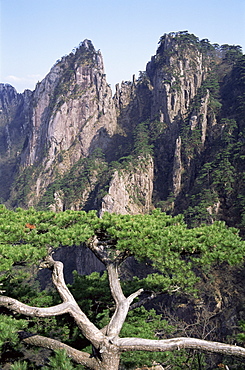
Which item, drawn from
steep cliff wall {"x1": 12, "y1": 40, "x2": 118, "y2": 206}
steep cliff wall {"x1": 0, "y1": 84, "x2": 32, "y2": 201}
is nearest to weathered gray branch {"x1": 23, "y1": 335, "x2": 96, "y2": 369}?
steep cliff wall {"x1": 12, "y1": 40, "x2": 118, "y2": 206}

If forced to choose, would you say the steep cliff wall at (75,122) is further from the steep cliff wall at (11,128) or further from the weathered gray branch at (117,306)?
the weathered gray branch at (117,306)

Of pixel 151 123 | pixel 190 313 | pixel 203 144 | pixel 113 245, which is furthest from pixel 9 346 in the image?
pixel 151 123

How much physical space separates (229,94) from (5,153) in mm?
66082

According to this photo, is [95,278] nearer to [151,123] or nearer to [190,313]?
[190,313]

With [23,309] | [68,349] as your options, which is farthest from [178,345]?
[23,309]

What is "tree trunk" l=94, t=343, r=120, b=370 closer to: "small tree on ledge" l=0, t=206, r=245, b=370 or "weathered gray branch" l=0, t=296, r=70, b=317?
"small tree on ledge" l=0, t=206, r=245, b=370

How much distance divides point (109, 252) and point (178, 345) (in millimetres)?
2195

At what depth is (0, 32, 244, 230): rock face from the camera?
40469 millimetres

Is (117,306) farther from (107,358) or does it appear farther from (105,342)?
(107,358)

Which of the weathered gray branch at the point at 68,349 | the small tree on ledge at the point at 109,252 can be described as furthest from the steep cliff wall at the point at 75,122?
the weathered gray branch at the point at 68,349

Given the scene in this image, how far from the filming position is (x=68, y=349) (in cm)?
541

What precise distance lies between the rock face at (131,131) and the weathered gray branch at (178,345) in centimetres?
2634

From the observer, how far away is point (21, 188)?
2354 inches

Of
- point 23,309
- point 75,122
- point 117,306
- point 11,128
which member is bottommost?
point 117,306
